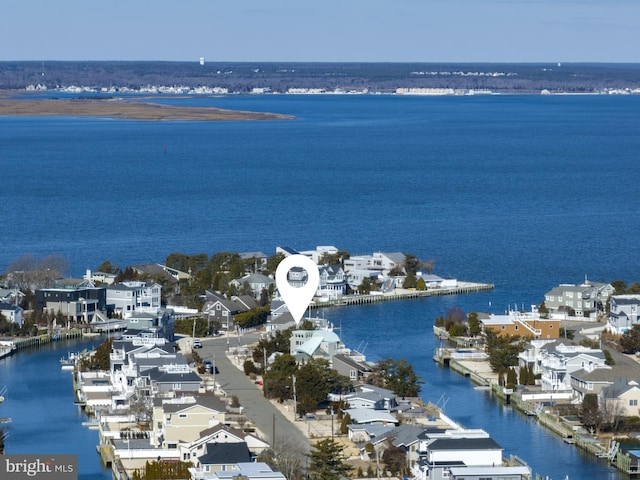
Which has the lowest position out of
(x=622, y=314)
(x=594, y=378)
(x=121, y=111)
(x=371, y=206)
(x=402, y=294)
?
(x=121, y=111)

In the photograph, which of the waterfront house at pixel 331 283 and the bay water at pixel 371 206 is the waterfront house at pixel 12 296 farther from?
the waterfront house at pixel 331 283

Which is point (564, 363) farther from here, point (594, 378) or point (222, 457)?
point (222, 457)

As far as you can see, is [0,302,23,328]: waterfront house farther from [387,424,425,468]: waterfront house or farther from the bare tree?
[387,424,425,468]: waterfront house

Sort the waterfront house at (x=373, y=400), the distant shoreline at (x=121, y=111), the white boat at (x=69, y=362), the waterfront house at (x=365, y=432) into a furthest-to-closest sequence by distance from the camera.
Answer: the distant shoreline at (x=121, y=111)
the white boat at (x=69, y=362)
the waterfront house at (x=373, y=400)
the waterfront house at (x=365, y=432)

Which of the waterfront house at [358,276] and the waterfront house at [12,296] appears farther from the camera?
the waterfront house at [358,276]

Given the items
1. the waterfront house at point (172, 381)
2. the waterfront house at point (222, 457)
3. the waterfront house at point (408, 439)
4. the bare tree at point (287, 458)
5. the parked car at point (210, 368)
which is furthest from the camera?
the parked car at point (210, 368)

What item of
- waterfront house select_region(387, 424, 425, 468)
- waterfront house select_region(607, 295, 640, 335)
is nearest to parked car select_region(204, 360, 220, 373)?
waterfront house select_region(387, 424, 425, 468)

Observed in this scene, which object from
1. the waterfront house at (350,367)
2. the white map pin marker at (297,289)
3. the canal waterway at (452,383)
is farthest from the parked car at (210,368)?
the canal waterway at (452,383)

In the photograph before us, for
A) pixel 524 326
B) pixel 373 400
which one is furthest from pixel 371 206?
pixel 373 400
